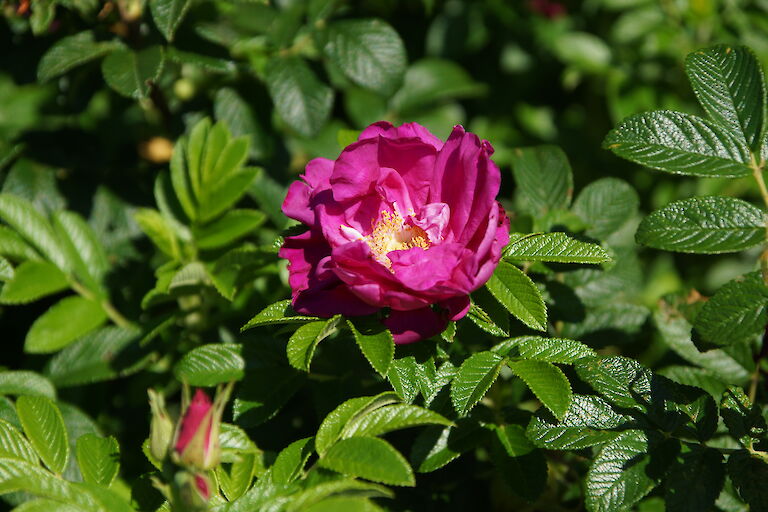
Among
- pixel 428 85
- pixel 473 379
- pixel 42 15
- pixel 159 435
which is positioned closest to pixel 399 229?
pixel 473 379

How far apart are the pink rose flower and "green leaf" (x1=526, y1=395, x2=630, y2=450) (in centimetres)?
24

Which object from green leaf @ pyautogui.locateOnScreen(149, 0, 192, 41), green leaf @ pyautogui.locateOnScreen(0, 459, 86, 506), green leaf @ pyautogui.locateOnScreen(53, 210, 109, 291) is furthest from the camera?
green leaf @ pyautogui.locateOnScreen(53, 210, 109, 291)

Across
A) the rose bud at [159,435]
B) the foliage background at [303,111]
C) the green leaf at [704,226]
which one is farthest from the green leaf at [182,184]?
the green leaf at [704,226]

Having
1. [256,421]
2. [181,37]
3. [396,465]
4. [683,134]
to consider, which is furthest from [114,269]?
[683,134]

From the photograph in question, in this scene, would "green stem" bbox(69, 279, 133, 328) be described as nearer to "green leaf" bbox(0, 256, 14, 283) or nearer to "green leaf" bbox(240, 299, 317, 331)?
"green leaf" bbox(0, 256, 14, 283)

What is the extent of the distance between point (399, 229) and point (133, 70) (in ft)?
2.56

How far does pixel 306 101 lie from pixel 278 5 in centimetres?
47

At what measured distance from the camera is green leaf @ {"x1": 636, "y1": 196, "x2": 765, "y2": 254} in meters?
1.18

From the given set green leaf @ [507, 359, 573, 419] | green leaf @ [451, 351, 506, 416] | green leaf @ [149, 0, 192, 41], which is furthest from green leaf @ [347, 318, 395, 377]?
green leaf @ [149, 0, 192, 41]

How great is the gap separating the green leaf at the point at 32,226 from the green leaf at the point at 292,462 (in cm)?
78

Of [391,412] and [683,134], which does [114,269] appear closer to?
[391,412]

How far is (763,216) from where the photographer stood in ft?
3.98

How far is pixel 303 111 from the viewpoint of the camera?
1.92m

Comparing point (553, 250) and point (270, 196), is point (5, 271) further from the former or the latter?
point (553, 250)
